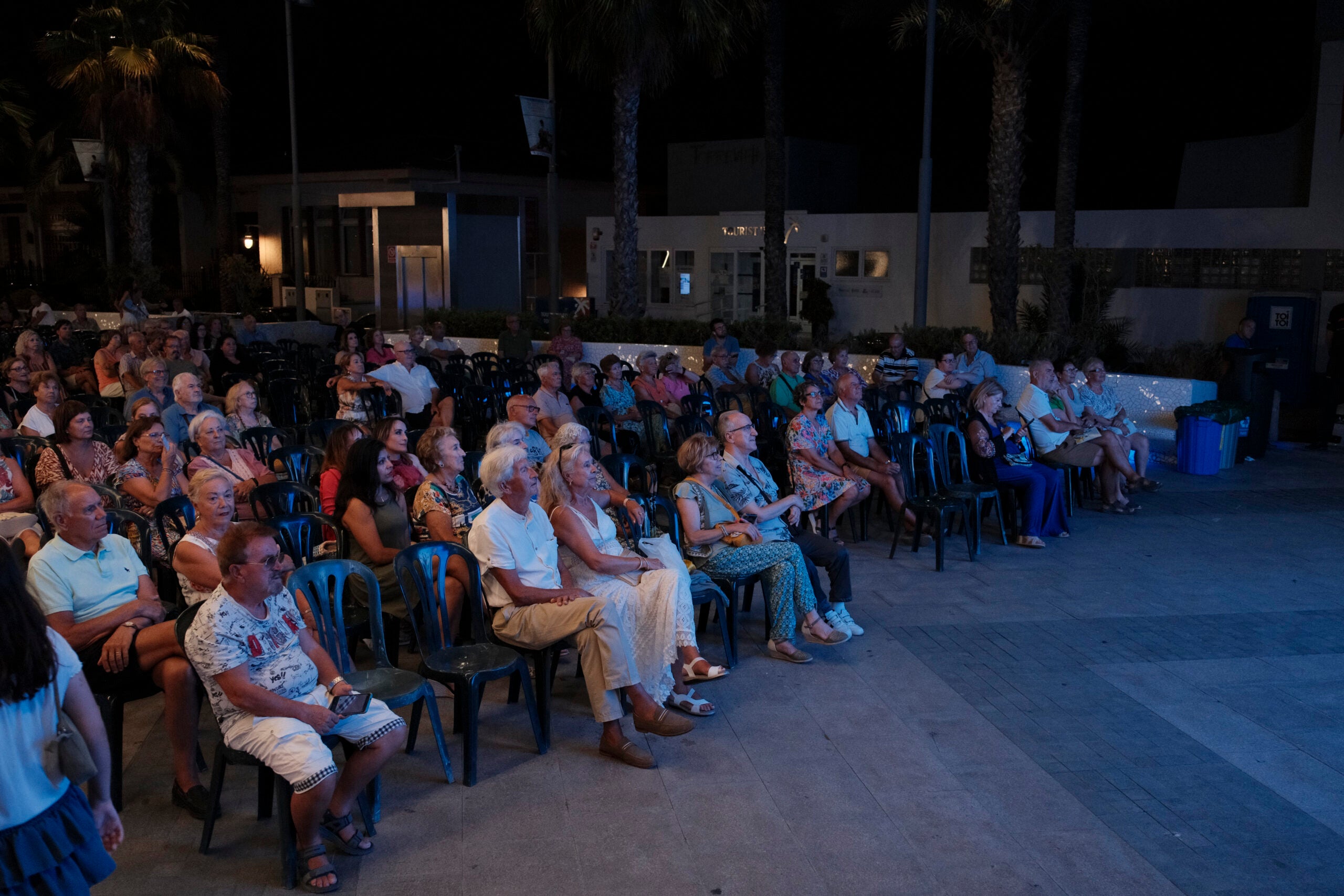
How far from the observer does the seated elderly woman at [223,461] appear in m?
6.28

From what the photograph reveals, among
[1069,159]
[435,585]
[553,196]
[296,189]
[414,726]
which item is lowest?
[414,726]

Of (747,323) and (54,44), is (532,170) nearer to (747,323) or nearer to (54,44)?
(54,44)

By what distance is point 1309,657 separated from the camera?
6051mm

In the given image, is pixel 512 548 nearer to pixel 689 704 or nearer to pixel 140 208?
pixel 689 704

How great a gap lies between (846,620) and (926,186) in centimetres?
986

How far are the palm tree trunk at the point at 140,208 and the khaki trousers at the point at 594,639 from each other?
23171 millimetres

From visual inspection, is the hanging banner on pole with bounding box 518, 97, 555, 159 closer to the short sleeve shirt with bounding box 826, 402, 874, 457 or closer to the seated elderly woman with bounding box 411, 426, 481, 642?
the short sleeve shirt with bounding box 826, 402, 874, 457

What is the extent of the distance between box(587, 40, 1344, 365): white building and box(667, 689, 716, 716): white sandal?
1621 centimetres

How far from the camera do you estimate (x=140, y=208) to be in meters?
24.7

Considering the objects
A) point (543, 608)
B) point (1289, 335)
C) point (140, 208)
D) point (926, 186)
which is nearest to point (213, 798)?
point (543, 608)

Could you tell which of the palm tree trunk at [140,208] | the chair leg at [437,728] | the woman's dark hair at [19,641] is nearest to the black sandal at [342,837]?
the chair leg at [437,728]

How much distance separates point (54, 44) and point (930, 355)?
2037cm

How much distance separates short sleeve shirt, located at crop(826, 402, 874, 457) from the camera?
832 centimetres

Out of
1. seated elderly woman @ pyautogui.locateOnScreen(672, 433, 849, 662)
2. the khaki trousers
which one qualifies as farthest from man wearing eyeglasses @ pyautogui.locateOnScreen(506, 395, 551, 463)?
the khaki trousers
